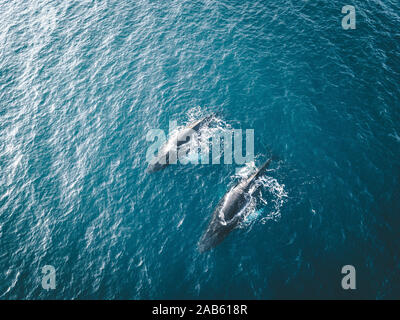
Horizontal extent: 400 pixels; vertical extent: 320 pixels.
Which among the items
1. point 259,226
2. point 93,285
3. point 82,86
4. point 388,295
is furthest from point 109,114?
point 388,295

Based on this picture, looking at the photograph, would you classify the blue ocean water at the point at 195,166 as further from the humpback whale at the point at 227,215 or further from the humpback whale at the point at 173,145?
the humpback whale at the point at 173,145

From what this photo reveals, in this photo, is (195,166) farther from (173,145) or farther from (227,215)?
(227,215)

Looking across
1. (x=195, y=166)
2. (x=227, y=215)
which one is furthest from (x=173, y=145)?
(x=227, y=215)

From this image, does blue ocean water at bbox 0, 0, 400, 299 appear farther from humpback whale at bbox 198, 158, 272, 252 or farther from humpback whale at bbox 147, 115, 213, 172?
humpback whale at bbox 147, 115, 213, 172

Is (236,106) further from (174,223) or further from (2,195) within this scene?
(2,195)

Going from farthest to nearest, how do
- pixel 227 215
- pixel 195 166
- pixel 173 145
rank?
pixel 173 145 < pixel 195 166 < pixel 227 215

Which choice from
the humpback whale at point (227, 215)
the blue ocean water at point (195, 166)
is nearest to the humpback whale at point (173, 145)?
the blue ocean water at point (195, 166)

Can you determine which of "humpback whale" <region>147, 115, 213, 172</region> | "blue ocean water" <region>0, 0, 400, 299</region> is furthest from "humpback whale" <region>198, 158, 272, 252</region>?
"humpback whale" <region>147, 115, 213, 172</region>
